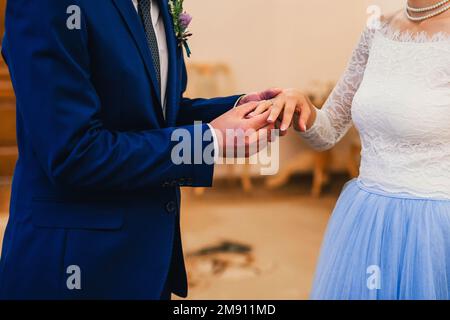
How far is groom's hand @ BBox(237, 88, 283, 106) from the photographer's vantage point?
1.53m

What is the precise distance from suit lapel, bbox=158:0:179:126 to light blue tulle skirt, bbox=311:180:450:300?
2.04ft

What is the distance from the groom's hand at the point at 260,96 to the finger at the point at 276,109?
0.07 m

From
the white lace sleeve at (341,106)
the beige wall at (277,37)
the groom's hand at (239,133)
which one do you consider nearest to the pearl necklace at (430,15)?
the white lace sleeve at (341,106)

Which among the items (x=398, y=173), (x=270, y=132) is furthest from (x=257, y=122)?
(x=398, y=173)

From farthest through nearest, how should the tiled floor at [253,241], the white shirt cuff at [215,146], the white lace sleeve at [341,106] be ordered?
the tiled floor at [253,241] < the white lace sleeve at [341,106] < the white shirt cuff at [215,146]

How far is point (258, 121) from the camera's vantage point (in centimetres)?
127

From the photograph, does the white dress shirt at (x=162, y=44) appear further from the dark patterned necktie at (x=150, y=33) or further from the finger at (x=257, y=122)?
the finger at (x=257, y=122)

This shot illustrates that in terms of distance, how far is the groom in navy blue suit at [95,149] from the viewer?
1016mm

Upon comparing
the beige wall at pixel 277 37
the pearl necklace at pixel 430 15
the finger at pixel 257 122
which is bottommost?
the finger at pixel 257 122

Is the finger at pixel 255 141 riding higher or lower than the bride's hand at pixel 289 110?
lower

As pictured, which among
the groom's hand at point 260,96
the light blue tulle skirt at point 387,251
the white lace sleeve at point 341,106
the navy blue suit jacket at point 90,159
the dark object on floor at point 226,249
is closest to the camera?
the navy blue suit jacket at point 90,159

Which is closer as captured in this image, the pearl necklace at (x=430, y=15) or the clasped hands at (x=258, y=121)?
the clasped hands at (x=258, y=121)

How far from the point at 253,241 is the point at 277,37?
252cm

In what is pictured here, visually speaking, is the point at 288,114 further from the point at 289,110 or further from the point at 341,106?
the point at 341,106
